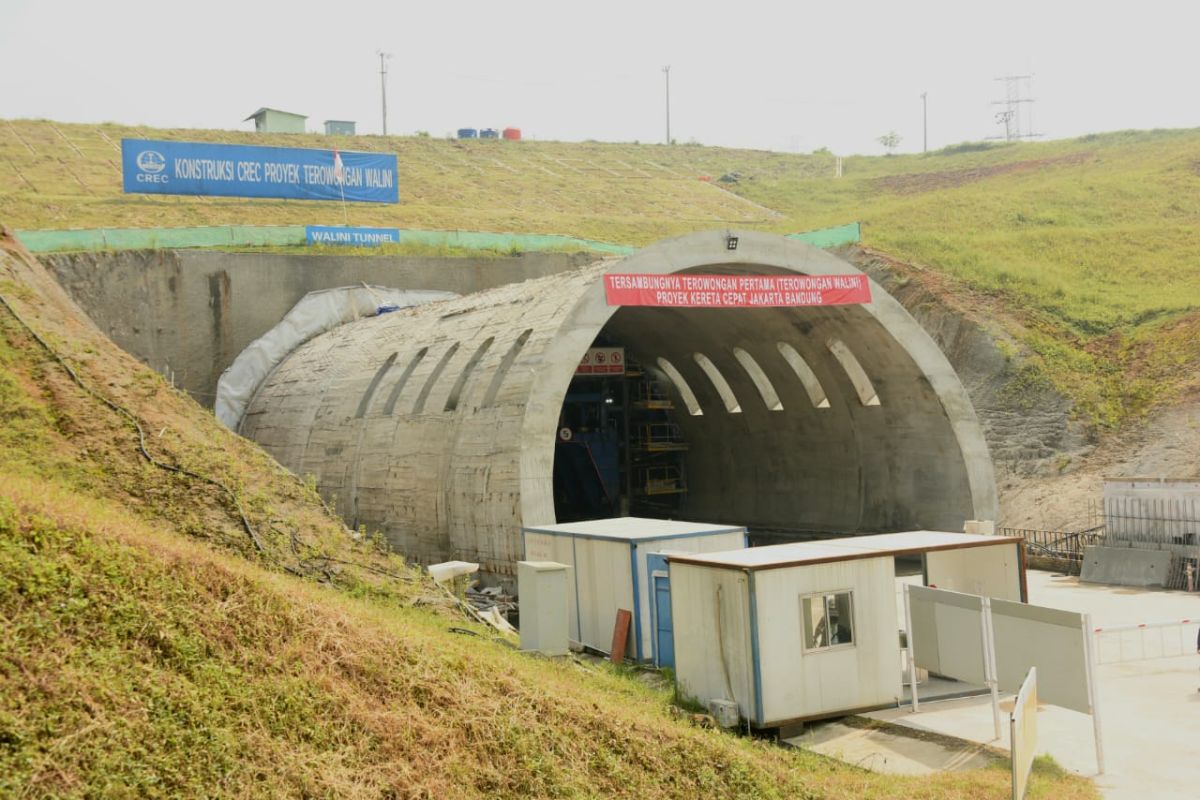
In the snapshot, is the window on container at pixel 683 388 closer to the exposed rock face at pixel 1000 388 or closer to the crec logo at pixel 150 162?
the exposed rock face at pixel 1000 388

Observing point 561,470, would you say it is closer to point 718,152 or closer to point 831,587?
point 831,587

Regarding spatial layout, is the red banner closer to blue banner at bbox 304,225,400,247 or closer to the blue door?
the blue door

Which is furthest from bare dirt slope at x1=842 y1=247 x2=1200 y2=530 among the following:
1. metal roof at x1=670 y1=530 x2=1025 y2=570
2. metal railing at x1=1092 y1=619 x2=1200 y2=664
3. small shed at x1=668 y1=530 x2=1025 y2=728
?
small shed at x1=668 y1=530 x2=1025 y2=728

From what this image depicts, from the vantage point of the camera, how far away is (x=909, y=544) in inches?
599

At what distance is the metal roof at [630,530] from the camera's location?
16.9 metres

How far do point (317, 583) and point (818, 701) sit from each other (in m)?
5.87

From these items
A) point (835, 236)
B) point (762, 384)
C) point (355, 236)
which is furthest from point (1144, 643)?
point (835, 236)

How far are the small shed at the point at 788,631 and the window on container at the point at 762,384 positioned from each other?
648 inches

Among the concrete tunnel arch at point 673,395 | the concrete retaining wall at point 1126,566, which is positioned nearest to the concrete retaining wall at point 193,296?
the concrete tunnel arch at point 673,395

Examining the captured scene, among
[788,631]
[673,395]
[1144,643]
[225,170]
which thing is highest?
[225,170]

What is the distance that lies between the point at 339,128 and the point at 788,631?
82.2 metres

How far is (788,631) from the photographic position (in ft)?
43.2

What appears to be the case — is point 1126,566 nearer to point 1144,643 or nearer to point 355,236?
point 1144,643

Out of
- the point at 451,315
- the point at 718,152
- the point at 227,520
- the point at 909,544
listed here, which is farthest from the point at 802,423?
the point at 718,152
